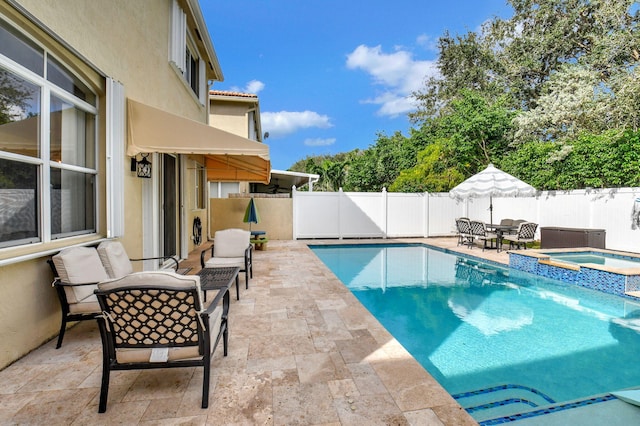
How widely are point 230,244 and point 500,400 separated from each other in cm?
647

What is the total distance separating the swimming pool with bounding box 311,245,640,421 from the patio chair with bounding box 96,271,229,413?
10.8ft

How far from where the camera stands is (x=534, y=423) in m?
3.29

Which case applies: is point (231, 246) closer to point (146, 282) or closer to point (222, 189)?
point (146, 282)

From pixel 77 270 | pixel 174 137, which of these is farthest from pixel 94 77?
pixel 77 270

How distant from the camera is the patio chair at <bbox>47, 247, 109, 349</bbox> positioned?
4.21m

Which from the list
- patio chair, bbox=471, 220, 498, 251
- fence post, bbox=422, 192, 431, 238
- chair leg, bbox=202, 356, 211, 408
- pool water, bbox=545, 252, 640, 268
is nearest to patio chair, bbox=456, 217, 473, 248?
patio chair, bbox=471, 220, 498, 251

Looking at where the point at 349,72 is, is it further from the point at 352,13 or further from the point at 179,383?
the point at 179,383

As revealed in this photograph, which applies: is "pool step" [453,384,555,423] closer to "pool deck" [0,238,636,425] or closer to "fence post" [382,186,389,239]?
"pool deck" [0,238,636,425]

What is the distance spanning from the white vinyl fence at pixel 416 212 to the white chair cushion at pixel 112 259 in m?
11.9

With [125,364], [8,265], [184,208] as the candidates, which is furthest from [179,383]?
[184,208]

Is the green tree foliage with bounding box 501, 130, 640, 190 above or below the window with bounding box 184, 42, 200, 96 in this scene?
below

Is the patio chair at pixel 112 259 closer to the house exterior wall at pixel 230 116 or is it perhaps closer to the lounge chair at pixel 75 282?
the lounge chair at pixel 75 282

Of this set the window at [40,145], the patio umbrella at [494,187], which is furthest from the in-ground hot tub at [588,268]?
the window at [40,145]

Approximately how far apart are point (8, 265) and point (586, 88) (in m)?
24.0
